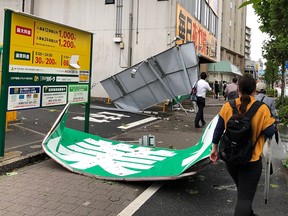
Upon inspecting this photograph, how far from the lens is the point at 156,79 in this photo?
13891 mm

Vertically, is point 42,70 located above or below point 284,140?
above

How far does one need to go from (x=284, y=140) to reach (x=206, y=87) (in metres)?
2.86

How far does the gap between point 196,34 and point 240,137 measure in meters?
20.5

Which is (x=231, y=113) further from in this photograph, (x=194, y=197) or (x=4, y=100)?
(x=4, y=100)

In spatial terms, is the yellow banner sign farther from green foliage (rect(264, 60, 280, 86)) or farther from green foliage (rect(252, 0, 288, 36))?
green foliage (rect(264, 60, 280, 86))

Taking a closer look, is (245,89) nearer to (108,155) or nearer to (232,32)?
(108,155)

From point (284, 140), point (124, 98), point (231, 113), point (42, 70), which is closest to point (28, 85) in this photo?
point (42, 70)

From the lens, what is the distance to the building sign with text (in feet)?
61.1

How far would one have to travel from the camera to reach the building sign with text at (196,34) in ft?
61.1

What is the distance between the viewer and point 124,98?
14.6 meters

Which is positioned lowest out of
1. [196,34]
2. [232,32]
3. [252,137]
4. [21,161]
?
[21,161]

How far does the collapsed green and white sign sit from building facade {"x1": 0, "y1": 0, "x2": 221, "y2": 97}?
11.1 metres

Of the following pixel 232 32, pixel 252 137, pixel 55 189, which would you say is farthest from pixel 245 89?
pixel 232 32

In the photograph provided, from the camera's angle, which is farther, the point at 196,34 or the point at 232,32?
the point at 232,32
